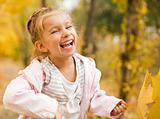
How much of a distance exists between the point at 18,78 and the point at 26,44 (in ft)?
33.7

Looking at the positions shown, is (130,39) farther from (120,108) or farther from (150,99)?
(150,99)

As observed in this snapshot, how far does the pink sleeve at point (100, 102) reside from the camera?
2.71m

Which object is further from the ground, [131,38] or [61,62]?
[61,62]

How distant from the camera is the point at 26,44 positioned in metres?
12.8

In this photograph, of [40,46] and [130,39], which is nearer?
[40,46]

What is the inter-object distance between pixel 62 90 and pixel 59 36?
29 cm

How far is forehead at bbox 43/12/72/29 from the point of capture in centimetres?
265

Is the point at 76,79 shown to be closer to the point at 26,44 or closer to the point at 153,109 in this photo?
the point at 153,109

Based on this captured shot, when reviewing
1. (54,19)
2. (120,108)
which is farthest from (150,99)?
(54,19)

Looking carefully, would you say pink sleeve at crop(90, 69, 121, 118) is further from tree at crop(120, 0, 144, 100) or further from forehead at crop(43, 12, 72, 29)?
tree at crop(120, 0, 144, 100)

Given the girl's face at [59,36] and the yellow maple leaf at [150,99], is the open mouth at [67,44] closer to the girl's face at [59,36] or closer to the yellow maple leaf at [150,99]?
the girl's face at [59,36]

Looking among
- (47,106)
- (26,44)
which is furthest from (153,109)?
(26,44)

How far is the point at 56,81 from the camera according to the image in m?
2.69

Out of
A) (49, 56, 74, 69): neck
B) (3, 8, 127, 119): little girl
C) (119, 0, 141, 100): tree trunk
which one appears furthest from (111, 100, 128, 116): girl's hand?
(119, 0, 141, 100): tree trunk
